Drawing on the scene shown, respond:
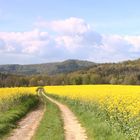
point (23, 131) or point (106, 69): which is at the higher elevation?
point (106, 69)

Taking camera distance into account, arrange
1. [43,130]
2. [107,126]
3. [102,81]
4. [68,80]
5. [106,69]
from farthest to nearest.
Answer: [106,69], [68,80], [102,81], [43,130], [107,126]

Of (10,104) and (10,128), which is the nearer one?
(10,128)

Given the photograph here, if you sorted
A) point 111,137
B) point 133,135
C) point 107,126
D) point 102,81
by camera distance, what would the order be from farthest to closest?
point 102,81 → point 107,126 → point 111,137 → point 133,135

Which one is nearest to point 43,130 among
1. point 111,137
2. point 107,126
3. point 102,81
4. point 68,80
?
point 107,126

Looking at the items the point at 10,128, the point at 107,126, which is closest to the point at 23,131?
the point at 10,128

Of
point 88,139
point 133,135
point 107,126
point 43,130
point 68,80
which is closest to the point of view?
point 133,135

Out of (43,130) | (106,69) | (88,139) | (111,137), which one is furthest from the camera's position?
(106,69)

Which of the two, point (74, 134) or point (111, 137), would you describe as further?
point (74, 134)

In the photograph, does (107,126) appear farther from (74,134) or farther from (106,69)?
(106,69)

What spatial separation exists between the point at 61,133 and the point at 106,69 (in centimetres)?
11843

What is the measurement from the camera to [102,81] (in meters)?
115

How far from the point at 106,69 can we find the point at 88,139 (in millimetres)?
120161

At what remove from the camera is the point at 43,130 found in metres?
21.2

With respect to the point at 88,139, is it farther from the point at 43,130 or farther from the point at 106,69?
the point at 106,69
